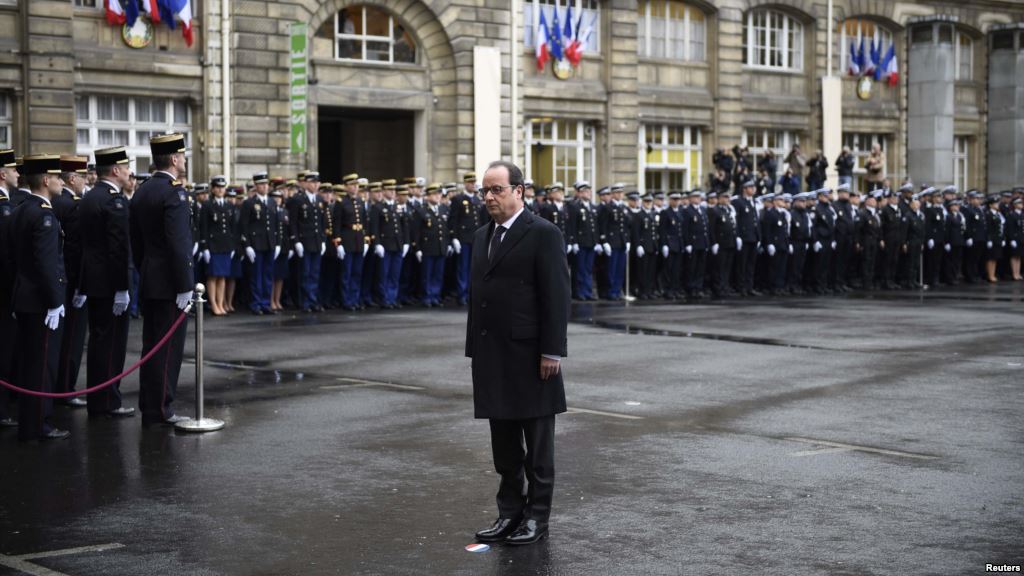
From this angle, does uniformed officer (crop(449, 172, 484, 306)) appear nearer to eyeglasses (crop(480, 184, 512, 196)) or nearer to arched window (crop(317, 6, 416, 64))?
arched window (crop(317, 6, 416, 64))

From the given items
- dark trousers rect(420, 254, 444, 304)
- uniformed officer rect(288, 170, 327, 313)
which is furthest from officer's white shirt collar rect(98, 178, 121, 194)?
dark trousers rect(420, 254, 444, 304)

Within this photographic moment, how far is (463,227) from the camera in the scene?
23359 millimetres

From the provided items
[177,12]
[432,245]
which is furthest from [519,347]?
[177,12]

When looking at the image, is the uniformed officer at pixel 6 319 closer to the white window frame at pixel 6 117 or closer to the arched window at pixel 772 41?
the white window frame at pixel 6 117

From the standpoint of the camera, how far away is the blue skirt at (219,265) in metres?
20.3

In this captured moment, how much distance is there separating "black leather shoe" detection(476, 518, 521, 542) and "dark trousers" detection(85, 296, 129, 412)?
16.4 ft

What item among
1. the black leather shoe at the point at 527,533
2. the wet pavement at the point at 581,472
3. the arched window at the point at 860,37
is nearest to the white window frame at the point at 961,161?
the arched window at the point at 860,37

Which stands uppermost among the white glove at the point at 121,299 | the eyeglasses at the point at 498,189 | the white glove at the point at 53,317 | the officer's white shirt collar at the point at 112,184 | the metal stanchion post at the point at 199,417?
the officer's white shirt collar at the point at 112,184

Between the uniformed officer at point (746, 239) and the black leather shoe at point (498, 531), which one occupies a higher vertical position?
the uniformed officer at point (746, 239)

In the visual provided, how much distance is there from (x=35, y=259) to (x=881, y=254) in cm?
2221

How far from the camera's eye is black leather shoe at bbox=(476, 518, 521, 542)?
687cm

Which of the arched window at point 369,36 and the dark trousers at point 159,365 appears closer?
the dark trousers at point 159,365

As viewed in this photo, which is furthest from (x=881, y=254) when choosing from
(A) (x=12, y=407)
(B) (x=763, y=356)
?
(A) (x=12, y=407)

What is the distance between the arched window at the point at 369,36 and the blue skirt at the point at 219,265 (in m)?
11.1
